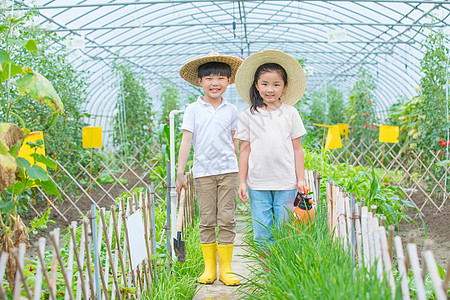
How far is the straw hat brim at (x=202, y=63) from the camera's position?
96.0 inches

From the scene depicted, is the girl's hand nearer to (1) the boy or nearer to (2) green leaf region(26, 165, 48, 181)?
(1) the boy

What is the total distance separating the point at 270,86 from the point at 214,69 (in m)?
0.34

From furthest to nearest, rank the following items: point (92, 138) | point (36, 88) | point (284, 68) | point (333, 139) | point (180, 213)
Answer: point (333, 139) → point (92, 138) → point (180, 213) → point (284, 68) → point (36, 88)

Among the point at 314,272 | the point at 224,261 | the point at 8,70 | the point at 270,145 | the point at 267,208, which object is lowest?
the point at 224,261

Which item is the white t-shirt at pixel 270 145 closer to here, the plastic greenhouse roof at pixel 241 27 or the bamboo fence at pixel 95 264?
the bamboo fence at pixel 95 264

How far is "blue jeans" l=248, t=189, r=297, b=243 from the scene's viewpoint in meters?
2.31

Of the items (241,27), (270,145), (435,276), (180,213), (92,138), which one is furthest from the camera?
(241,27)

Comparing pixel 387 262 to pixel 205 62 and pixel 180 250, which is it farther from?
pixel 205 62

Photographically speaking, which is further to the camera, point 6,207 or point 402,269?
point 6,207

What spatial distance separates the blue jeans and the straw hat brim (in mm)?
750

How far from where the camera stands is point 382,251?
4.19 ft

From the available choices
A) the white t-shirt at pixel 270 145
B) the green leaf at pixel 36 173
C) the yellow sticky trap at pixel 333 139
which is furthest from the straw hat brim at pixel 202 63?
the yellow sticky trap at pixel 333 139

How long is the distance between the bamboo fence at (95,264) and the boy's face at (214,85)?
63 cm

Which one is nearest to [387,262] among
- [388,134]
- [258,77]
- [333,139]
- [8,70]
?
[258,77]
